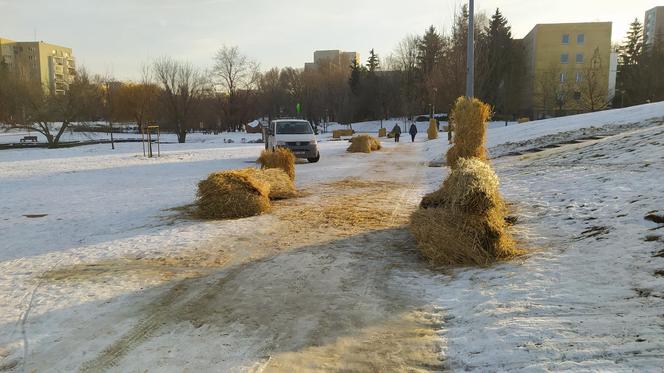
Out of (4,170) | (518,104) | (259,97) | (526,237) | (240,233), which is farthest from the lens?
(259,97)

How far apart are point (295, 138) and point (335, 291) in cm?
1579

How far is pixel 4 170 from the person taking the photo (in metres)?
19.4

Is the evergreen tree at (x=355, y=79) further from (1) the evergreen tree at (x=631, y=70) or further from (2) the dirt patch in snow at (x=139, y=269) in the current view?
(2) the dirt patch in snow at (x=139, y=269)

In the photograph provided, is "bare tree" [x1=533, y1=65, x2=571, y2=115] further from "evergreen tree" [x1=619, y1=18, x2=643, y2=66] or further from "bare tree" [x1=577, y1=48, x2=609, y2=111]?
"evergreen tree" [x1=619, y1=18, x2=643, y2=66]

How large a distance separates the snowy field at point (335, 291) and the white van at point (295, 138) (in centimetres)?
1081

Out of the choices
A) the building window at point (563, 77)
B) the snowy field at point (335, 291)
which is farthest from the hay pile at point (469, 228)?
the building window at point (563, 77)

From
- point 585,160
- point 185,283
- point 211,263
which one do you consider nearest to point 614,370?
point 185,283

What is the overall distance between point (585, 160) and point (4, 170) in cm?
2148

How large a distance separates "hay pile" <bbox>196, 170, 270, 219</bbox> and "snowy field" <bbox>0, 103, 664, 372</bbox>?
17.1 inches

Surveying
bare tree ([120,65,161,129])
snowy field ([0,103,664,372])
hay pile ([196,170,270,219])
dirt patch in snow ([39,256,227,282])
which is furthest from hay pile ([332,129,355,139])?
dirt patch in snow ([39,256,227,282])

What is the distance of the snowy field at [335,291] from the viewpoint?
3607mm

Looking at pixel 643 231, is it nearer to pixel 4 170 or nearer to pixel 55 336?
pixel 55 336

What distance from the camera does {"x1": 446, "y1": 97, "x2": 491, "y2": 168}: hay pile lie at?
11562 mm

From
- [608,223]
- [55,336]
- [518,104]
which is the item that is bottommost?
[55,336]
